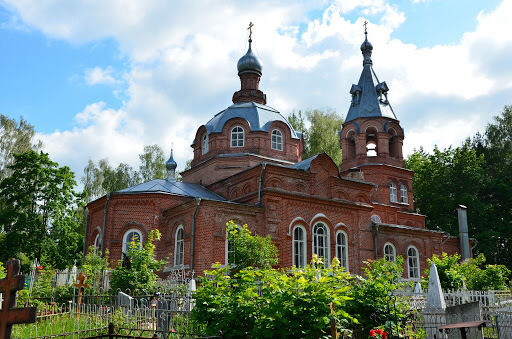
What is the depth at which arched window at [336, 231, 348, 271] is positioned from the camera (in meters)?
19.5

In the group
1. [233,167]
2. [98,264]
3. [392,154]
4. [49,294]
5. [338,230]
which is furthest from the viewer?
[392,154]

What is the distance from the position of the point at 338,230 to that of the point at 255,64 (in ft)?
33.4

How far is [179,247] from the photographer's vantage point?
18.5 metres

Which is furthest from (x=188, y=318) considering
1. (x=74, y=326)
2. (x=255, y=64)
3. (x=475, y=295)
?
(x=255, y=64)

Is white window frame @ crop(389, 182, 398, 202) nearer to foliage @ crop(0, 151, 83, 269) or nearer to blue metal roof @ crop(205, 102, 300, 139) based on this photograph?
blue metal roof @ crop(205, 102, 300, 139)

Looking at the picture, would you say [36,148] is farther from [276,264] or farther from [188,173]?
[276,264]

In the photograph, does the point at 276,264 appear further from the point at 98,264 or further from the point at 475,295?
the point at 475,295

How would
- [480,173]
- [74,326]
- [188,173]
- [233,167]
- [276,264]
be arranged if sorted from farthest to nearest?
[480,173], [188,173], [233,167], [276,264], [74,326]

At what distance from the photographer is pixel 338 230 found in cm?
1977

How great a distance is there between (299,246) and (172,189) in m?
5.58

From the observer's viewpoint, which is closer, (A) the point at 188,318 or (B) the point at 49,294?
(A) the point at 188,318

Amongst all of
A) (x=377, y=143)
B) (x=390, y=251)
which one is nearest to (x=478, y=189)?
(x=377, y=143)

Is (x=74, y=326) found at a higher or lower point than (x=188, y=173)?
lower

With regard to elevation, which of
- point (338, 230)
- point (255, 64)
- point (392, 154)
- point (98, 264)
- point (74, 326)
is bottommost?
point (74, 326)
